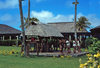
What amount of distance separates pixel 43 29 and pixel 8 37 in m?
27.1

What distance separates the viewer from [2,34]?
44.5 meters

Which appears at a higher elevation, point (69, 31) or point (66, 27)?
point (66, 27)

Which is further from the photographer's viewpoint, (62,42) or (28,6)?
(28,6)

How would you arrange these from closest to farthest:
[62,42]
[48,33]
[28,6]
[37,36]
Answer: [62,42] → [37,36] → [48,33] → [28,6]

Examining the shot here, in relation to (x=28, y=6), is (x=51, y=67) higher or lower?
lower

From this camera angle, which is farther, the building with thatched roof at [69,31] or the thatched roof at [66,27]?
the thatched roof at [66,27]

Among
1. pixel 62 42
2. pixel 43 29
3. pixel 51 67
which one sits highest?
pixel 43 29

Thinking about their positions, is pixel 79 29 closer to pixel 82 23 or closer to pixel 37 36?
pixel 82 23

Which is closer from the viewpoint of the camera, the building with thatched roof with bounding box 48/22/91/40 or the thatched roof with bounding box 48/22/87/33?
the building with thatched roof with bounding box 48/22/91/40

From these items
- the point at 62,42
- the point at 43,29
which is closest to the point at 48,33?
the point at 43,29

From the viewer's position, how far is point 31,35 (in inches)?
759

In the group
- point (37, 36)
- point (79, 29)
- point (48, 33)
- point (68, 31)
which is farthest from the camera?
A: point (79, 29)

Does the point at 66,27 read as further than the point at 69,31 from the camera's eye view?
Yes


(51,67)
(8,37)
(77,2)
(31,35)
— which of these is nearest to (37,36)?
(31,35)
